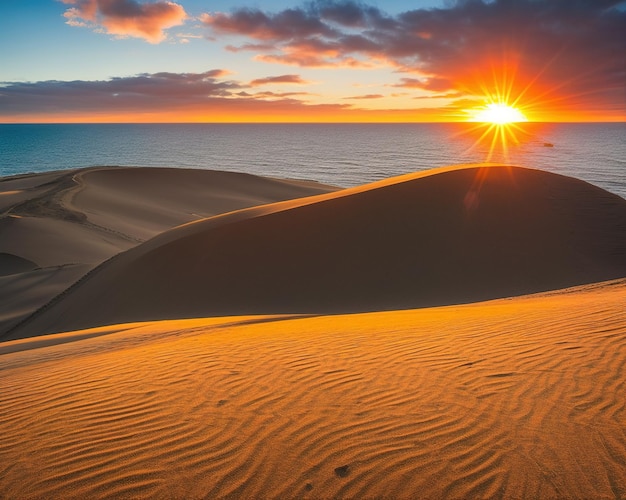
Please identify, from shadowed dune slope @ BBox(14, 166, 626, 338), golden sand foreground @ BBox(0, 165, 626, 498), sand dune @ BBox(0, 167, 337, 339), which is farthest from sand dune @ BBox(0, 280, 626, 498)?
sand dune @ BBox(0, 167, 337, 339)

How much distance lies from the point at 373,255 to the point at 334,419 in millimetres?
10528

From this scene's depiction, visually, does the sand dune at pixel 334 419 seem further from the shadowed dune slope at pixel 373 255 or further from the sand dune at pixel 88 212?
the sand dune at pixel 88 212

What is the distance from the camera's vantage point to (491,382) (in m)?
4.67

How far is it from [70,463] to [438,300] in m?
10.2

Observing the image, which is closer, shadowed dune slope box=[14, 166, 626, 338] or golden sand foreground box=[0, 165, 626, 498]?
golden sand foreground box=[0, 165, 626, 498]

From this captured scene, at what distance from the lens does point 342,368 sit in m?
5.25

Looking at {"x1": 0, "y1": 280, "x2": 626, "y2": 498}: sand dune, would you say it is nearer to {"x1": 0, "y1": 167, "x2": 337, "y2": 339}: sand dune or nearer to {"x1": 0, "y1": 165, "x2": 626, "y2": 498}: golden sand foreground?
{"x1": 0, "y1": 165, "x2": 626, "y2": 498}: golden sand foreground

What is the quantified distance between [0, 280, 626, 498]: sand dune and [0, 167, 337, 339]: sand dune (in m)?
12.1

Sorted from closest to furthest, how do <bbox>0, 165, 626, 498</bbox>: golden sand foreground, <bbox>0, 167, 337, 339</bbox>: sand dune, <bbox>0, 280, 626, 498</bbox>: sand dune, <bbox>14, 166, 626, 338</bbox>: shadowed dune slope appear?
<bbox>0, 280, 626, 498</bbox>: sand dune → <bbox>0, 165, 626, 498</bbox>: golden sand foreground → <bbox>14, 166, 626, 338</bbox>: shadowed dune slope → <bbox>0, 167, 337, 339</bbox>: sand dune

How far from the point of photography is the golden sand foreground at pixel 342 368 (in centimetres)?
330

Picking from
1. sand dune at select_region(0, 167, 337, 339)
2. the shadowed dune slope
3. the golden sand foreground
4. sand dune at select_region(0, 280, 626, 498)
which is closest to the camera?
sand dune at select_region(0, 280, 626, 498)

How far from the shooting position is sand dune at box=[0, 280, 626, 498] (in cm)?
320

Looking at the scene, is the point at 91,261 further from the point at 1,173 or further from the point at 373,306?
the point at 1,173

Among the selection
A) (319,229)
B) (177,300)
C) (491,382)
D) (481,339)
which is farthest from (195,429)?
(319,229)
